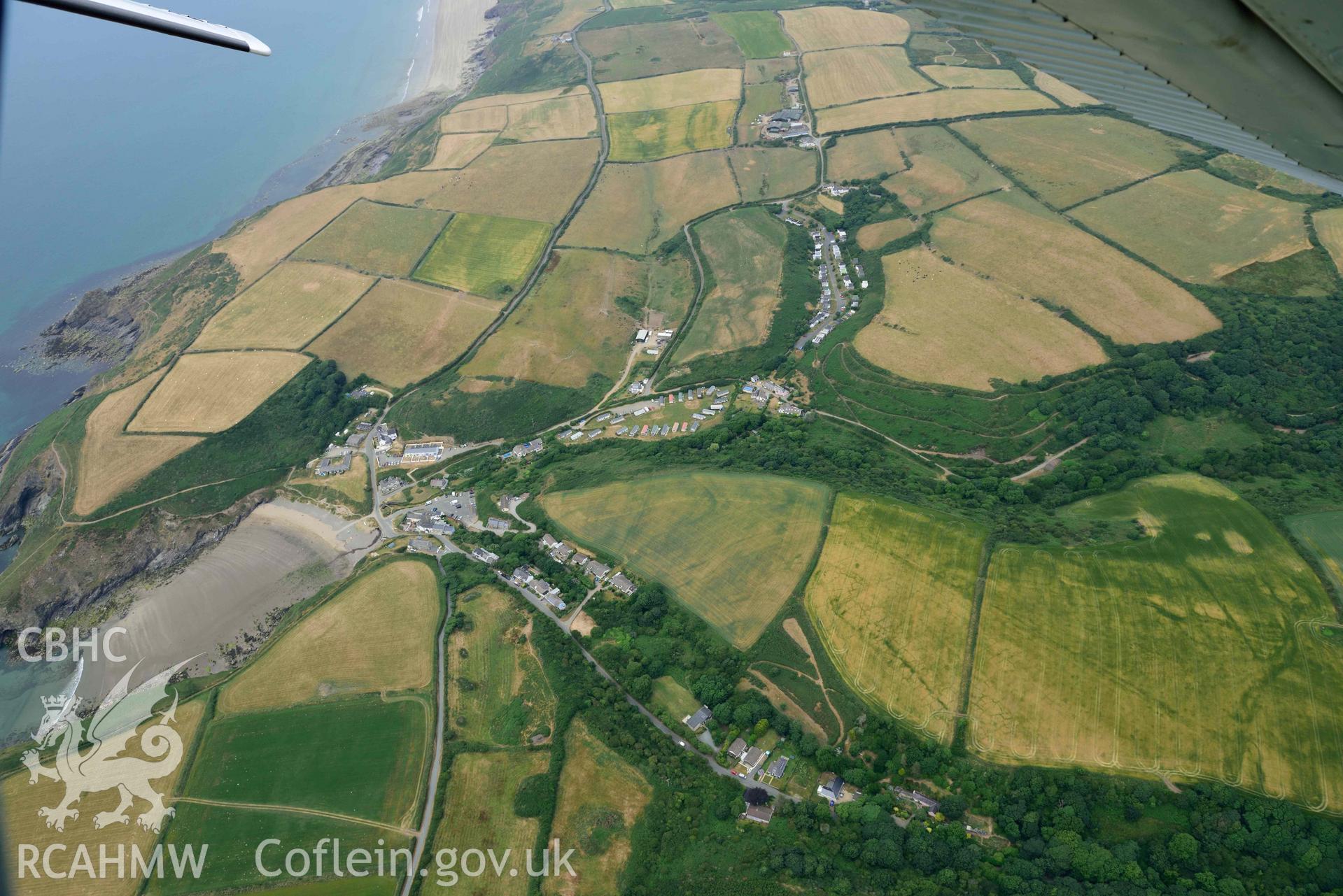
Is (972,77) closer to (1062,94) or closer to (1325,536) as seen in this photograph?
(1062,94)

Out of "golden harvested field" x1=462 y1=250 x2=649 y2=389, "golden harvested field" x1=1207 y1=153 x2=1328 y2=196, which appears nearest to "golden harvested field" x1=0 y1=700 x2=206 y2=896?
"golden harvested field" x1=462 y1=250 x2=649 y2=389

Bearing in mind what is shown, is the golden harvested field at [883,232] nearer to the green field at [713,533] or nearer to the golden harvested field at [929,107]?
the golden harvested field at [929,107]

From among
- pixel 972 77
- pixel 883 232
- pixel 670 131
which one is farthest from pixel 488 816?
Result: pixel 972 77

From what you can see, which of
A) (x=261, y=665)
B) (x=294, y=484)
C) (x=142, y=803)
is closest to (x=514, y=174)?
(x=294, y=484)

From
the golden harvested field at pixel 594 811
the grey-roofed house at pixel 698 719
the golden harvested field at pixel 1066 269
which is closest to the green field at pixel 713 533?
the grey-roofed house at pixel 698 719

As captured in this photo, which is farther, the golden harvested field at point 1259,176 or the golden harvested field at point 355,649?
the golden harvested field at point 1259,176

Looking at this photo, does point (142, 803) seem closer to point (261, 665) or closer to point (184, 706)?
point (184, 706)
